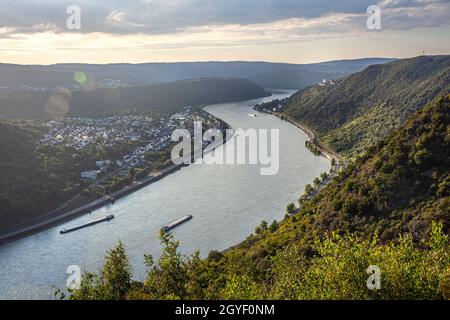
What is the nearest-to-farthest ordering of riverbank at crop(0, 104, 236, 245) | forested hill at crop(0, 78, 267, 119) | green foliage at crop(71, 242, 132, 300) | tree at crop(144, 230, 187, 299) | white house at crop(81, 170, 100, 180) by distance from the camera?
tree at crop(144, 230, 187, 299) < green foliage at crop(71, 242, 132, 300) < riverbank at crop(0, 104, 236, 245) < white house at crop(81, 170, 100, 180) < forested hill at crop(0, 78, 267, 119)

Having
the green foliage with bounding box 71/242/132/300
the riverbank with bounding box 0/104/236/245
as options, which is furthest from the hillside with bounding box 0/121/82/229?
the green foliage with bounding box 71/242/132/300

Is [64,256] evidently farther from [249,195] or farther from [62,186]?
[249,195]

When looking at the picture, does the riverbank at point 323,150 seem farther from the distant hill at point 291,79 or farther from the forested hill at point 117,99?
the distant hill at point 291,79

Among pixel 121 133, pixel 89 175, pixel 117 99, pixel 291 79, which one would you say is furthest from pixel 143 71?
pixel 89 175

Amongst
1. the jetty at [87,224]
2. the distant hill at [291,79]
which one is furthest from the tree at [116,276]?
the distant hill at [291,79]

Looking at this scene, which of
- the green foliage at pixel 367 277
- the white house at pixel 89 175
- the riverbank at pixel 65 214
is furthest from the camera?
the white house at pixel 89 175

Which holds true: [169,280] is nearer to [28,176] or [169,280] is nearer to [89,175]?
[28,176]

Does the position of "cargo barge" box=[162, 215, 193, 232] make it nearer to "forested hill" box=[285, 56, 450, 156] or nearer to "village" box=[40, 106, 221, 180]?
"village" box=[40, 106, 221, 180]
